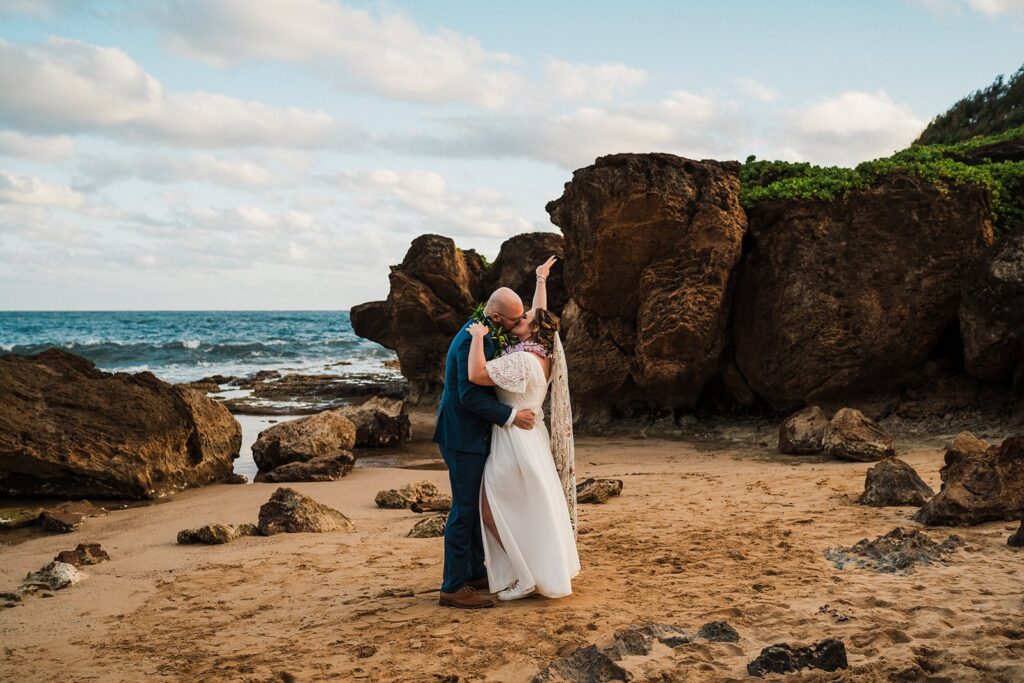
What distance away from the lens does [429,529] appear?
8.32 m

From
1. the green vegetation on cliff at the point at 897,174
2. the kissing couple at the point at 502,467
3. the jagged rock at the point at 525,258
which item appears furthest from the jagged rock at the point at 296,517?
the jagged rock at the point at 525,258

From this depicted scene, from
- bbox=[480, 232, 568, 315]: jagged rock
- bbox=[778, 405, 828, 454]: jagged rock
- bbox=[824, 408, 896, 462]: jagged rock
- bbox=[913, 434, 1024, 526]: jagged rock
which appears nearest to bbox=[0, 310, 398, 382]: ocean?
bbox=[480, 232, 568, 315]: jagged rock

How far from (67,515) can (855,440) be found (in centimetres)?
924

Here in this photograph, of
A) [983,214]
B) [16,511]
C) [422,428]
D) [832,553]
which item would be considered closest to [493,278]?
[422,428]

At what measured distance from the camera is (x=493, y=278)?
21578 mm

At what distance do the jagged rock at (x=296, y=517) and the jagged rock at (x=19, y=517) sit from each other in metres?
2.80

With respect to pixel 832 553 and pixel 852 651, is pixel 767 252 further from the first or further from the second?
pixel 852 651

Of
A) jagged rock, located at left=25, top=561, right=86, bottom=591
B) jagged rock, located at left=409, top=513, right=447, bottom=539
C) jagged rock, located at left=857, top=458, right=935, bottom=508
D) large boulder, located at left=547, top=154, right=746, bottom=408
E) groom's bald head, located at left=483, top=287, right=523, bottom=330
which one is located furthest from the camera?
large boulder, located at left=547, top=154, right=746, bottom=408

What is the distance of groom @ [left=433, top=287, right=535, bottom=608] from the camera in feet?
20.0

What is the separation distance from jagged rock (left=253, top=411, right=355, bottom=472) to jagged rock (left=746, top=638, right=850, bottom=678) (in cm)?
870

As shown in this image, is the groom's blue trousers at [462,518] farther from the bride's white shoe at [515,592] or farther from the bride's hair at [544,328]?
the bride's hair at [544,328]

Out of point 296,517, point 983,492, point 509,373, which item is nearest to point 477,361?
point 509,373

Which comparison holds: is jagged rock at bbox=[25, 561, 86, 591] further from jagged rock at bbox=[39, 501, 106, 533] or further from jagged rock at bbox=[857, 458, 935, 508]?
jagged rock at bbox=[857, 458, 935, 508]

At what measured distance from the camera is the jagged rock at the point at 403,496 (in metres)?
9.87
